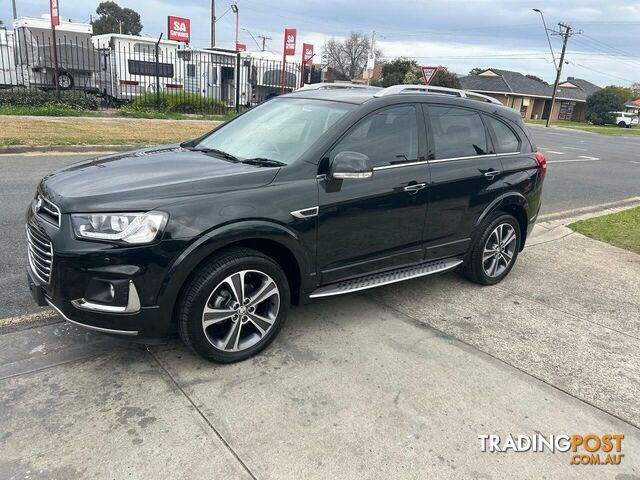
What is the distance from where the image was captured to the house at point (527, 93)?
61.1 m

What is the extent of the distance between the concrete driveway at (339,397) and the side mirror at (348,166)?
3.95ft

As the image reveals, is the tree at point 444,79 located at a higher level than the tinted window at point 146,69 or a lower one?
higher

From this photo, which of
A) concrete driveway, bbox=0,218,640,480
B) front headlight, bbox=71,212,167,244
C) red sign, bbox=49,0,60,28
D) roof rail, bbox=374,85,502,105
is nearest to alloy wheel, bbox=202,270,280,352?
concrete driveway, bbox=0,218,640,480

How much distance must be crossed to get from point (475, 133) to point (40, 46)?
20032 mm

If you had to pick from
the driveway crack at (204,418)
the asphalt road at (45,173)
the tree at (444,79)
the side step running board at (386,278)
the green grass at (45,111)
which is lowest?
the driveway crack at (204,418)

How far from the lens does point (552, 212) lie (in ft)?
28.3

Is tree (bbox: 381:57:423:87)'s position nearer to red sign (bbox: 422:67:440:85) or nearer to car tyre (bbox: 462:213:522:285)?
red sign (bbox: 422:67:440:85)

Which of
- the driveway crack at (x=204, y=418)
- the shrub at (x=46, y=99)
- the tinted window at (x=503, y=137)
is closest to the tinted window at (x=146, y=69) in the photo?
the shrub at (x=46, y=99)

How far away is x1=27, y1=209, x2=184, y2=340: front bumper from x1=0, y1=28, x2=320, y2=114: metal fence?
1647cm

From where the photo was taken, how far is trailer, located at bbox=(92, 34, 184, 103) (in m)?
21.6

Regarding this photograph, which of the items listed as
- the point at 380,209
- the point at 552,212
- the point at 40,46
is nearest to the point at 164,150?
the point at 380,209

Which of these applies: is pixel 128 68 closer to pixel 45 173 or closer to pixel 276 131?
pixel 45 173

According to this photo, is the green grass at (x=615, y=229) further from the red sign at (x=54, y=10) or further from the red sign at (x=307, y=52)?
the red sign at (x=307, y=52)

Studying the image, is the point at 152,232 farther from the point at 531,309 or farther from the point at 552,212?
the point at 552,212
